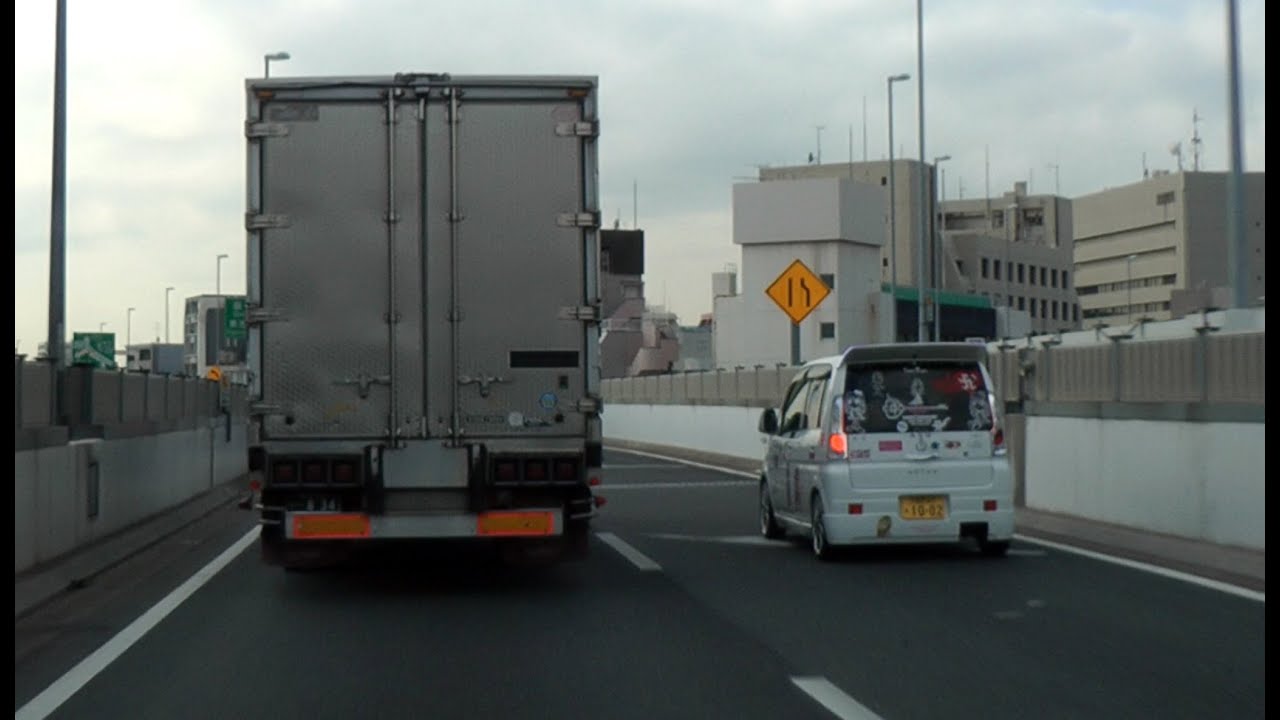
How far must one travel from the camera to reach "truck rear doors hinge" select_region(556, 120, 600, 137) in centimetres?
1227

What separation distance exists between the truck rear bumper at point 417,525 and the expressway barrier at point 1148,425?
20.4 feet

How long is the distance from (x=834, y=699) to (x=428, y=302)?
5.30m

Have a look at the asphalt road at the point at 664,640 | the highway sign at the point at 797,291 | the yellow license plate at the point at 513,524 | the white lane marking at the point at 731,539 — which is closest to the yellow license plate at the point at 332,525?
the asphalt road at the point at 664,640

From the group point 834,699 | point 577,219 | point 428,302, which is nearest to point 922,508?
point 577,219

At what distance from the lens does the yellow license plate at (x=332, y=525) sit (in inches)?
481

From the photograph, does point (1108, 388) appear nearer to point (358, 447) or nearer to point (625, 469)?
point (358, 447)

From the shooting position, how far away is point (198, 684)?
884 cm

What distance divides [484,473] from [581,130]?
259 cm

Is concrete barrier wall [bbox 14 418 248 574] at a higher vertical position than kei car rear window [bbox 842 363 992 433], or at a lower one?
lower

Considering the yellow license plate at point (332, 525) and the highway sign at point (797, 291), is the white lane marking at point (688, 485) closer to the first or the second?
the highway sign at point (797, 291)

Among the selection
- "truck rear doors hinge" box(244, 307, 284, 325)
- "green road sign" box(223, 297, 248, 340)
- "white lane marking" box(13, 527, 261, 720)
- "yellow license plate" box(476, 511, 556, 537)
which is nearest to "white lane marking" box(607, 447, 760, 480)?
"white lane marking" box(13, 527, 261, 720)

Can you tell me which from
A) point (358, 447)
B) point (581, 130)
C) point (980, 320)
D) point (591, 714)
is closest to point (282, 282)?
point (358, 447)

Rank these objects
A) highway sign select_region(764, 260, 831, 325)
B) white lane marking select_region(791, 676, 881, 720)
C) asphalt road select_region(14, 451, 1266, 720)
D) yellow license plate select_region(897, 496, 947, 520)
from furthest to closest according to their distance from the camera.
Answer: highway sign select_region(764, 260, 831, 325) < yellow license plate select_region(897, 496, 947, 520) < asphalt road select_region(14, 451, 1266, 720) < white lane marking select_region(791, 676, 881, 720)

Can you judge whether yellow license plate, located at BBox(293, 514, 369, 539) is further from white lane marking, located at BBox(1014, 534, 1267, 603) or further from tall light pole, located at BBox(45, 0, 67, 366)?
tall light pole, located at BBox(45, 0, 67, 366)
